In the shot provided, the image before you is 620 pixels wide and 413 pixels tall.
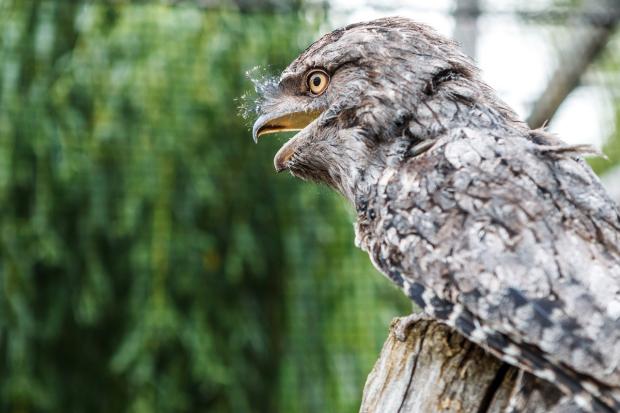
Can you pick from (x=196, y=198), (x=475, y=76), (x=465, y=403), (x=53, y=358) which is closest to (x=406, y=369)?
(x=465, y=403)

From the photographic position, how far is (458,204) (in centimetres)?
179

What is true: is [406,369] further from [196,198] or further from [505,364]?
[196,198]

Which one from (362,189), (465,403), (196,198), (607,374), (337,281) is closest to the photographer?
(607,374)

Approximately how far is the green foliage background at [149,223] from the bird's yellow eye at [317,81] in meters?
2.02

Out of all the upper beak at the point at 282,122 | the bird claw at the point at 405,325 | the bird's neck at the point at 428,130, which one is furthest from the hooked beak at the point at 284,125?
the bird claw at the point at 405,325

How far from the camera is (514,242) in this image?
1.70 m

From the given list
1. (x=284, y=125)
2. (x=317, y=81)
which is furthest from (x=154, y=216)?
(x=317, y=81)

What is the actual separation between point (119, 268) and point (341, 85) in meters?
2.58

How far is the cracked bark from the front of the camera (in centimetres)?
174

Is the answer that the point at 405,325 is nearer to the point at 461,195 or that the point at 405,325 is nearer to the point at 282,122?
the point at 461,195

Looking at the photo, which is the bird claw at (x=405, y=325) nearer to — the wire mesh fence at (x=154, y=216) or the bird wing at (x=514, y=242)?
the bird wing at (x=514, y=242)

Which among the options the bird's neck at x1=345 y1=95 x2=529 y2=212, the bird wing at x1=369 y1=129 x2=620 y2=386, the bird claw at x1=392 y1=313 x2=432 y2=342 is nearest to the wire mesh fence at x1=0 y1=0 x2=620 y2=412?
the bird's neck at x1=345 y1=95 x2=529 y2=212

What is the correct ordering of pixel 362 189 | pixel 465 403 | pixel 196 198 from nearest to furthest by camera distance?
pixel 465 403
pixel 362 189
pixel 196 198

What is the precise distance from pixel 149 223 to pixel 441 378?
9.20ft
